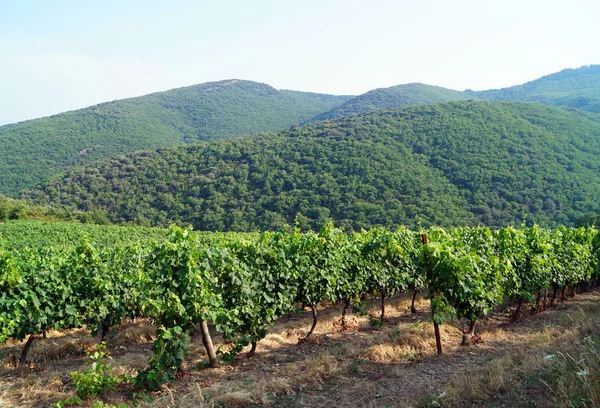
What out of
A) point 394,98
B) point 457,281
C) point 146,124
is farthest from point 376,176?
point 146,124

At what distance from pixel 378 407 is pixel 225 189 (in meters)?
57.9

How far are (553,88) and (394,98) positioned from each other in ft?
240

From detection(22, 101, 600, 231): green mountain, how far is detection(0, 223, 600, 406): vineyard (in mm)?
34067

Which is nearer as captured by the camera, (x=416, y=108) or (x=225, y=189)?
(x=225, y=189)

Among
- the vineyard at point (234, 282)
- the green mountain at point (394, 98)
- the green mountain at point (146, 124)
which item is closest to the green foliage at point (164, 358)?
the vineyard at point (234, 282)

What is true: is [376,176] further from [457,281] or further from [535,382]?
[535,382]

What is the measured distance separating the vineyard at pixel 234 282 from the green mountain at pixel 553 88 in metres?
136

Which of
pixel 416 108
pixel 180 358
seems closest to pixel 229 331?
pixel 180 358

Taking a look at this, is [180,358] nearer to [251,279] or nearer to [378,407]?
[251,279]

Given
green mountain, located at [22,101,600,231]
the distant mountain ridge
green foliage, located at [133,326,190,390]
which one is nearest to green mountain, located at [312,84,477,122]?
the distant mountain ridge

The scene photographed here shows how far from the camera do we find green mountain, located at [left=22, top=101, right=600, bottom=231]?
48.2 m

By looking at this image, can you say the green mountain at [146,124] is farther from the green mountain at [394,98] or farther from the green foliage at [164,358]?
the green foliage at [164,358]

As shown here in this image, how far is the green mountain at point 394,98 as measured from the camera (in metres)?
126

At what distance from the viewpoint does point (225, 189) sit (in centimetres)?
6131
